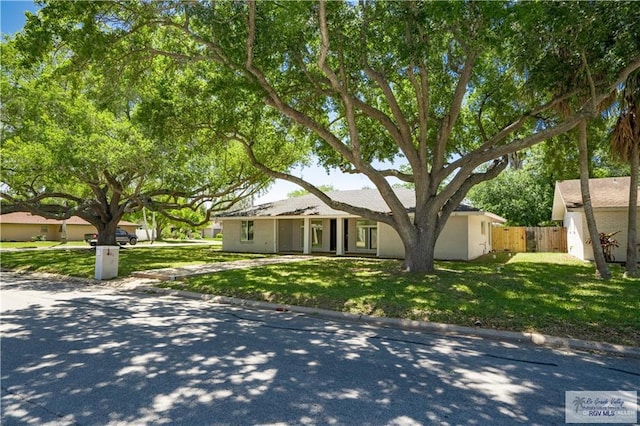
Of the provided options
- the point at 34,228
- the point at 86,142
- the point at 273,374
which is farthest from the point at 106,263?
the point at 34,228

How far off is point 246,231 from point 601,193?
799 inches

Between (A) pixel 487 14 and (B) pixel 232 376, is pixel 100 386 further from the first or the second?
(A) pixel 487 14

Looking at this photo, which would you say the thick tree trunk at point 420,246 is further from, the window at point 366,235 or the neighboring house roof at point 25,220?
the neighboring house roof at point 25,220

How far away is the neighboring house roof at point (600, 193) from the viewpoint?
688 inches

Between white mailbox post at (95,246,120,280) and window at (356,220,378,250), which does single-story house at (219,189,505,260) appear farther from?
white mailbox post at (95,246,120,280)

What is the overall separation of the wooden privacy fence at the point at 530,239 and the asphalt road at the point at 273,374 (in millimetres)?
23348

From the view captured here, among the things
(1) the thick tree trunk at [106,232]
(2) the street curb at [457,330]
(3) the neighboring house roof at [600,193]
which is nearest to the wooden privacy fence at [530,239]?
(3) the neighboring house roof at [600,193]

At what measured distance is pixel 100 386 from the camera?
165 inches

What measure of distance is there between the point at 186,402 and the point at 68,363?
2.13 meters

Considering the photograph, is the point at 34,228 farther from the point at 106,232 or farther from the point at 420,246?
the point at 420,246

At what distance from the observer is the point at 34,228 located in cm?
4541

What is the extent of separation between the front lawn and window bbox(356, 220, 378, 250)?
32.2ft

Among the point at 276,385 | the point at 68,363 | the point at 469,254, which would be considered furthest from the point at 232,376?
the point at 469,254

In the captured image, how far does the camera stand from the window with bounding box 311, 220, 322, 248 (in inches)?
992
